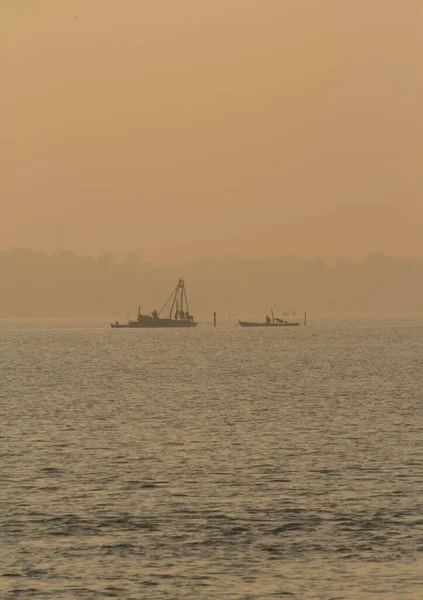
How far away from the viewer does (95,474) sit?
210ft

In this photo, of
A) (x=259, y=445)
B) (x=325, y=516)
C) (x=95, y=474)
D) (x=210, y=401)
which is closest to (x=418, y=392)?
(x=210, y=401)

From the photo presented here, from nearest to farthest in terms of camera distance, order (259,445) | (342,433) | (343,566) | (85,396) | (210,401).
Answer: (343,566), (259,445), (342,433), (210,401), (85,396)

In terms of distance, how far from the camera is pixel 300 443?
78.6 metres

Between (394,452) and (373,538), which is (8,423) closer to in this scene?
(394,452)

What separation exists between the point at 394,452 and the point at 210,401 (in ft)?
157

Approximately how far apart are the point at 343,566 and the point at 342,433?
143ft

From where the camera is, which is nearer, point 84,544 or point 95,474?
point 84,544

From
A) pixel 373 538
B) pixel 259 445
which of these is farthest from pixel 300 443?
pixel 373 538

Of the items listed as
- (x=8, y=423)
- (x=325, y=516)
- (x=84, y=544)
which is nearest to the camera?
(x=84, y=544)

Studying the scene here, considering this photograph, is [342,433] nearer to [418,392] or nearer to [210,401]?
[210,401]

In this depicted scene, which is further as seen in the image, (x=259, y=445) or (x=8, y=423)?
(x=8, y=423)

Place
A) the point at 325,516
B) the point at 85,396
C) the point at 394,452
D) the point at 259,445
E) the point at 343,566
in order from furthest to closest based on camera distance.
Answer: the point at 85,396 < the point at 259,445 < the point at 394,452 < the point at 325,516 < the point at 343,566

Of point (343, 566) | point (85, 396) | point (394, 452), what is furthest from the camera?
point (85, 396)

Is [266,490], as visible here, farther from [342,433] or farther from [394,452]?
[342,433]
